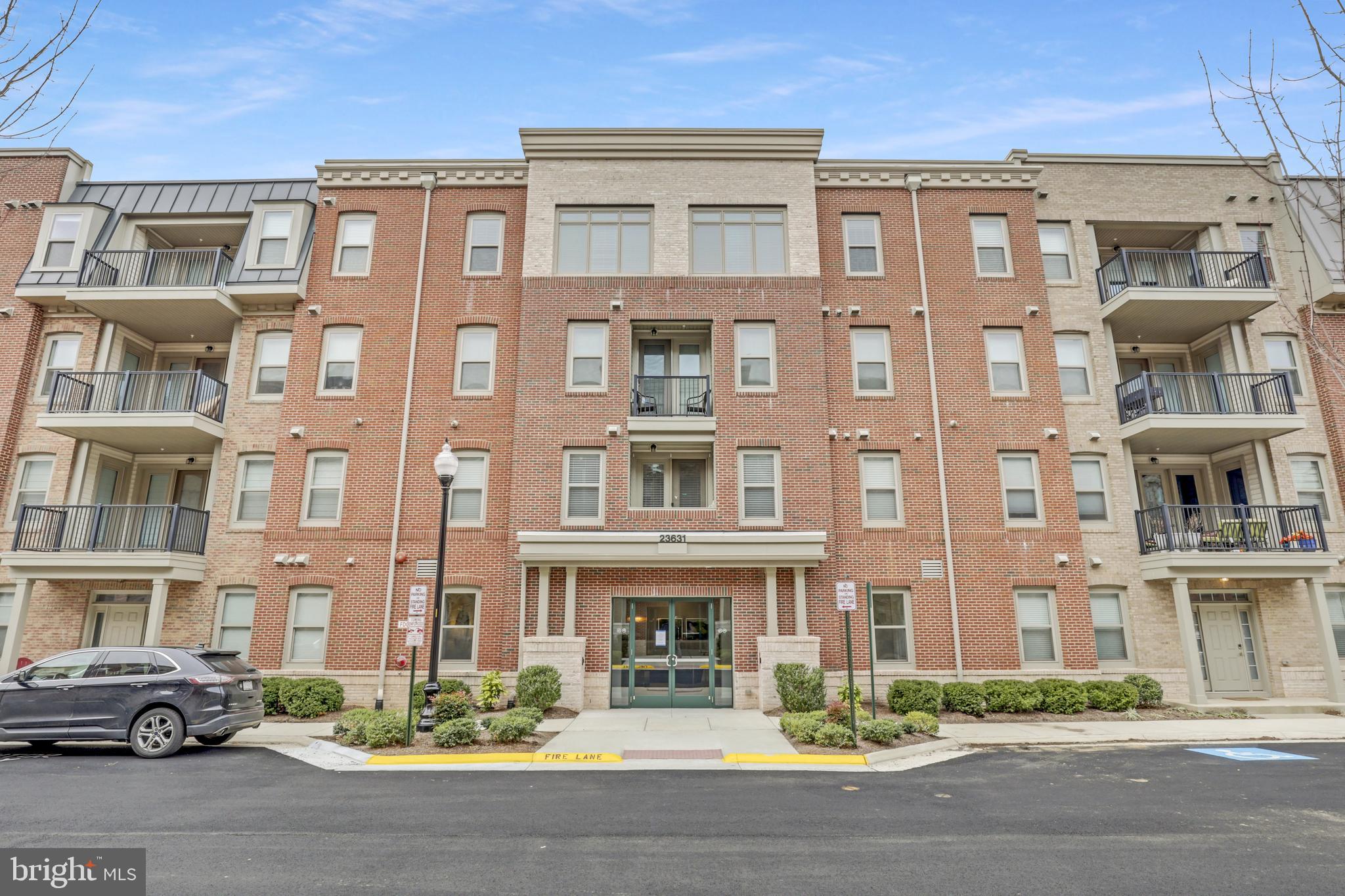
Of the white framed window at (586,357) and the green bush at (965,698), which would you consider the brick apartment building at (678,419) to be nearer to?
the white framed window at (586,357)

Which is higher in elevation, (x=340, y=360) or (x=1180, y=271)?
(x=1180, y=271)

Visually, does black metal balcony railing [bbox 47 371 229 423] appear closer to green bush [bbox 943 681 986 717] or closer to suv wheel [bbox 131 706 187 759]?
suv wheel [bbox 131 706 187 759]

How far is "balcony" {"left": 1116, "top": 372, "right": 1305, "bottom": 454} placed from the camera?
17531mm

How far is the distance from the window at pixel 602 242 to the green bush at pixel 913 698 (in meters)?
11.9

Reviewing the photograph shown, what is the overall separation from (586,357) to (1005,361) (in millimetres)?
11041

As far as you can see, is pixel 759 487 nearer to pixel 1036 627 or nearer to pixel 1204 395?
pixel 1036 627

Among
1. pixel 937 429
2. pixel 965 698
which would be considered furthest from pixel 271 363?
pixel 965 698

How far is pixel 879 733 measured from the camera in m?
11.6

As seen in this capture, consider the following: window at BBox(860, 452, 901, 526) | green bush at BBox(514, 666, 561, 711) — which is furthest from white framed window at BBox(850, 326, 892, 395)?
green bush at BBox(514, 666, 561, 711)

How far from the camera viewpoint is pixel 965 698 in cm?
1533

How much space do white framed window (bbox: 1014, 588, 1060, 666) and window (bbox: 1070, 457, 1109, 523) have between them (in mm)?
2438

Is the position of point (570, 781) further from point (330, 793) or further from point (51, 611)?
point (51, 611)

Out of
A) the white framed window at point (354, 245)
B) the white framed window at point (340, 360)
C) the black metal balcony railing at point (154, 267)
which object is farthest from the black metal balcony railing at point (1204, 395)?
the black metal balcony railing at point (154, 267)

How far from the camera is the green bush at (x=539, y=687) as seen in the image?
14945mm
